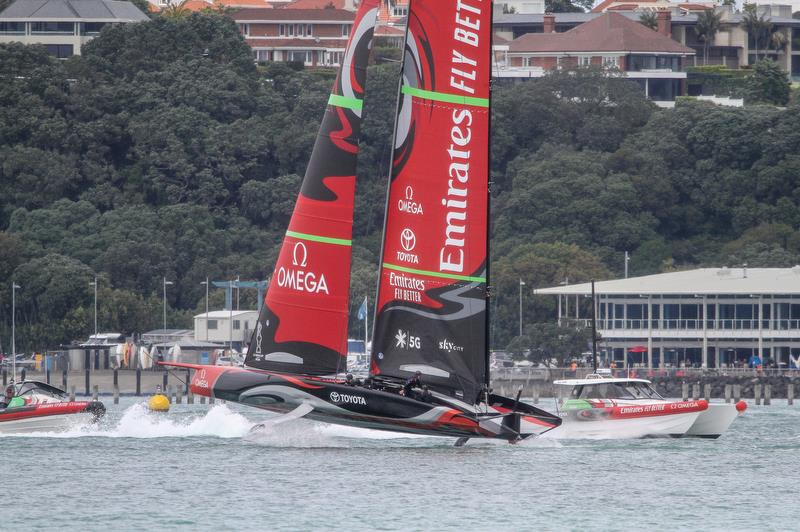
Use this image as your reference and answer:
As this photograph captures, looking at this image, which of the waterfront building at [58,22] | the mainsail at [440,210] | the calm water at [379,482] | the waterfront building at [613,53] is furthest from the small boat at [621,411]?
the waterfront building at [58,22]

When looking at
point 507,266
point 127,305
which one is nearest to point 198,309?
point 127,305

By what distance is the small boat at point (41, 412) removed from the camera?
48.5 metres

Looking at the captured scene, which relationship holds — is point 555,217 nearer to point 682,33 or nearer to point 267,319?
point 682,33

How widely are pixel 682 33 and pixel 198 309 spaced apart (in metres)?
72.4

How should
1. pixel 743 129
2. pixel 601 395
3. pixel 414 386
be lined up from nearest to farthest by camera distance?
1. pixel 414 386
2. pixel 601 395
3. pixel 743 129

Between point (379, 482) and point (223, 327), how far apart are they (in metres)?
75.1

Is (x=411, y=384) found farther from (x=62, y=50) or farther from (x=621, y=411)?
(x=62, y=50)

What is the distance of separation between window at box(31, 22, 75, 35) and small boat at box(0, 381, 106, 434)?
12225 cm

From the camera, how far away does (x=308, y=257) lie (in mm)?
43031

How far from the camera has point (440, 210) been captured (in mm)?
41656

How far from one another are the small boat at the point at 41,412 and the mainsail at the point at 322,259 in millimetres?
7599

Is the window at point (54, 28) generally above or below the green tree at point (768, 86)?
above

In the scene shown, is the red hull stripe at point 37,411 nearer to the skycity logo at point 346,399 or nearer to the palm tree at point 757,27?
the skycity logo at point 346,399

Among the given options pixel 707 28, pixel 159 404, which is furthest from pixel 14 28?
pixel 159 404
